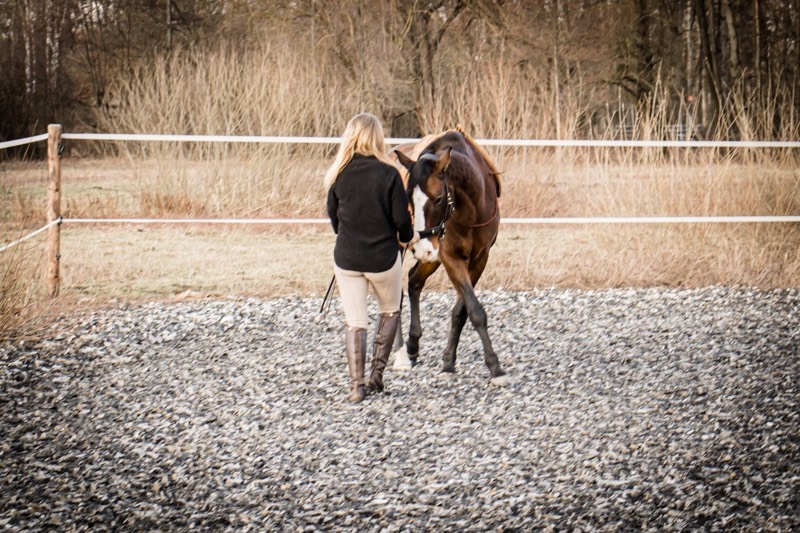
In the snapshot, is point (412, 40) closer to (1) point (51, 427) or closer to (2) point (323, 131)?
(2) point (323, 131)

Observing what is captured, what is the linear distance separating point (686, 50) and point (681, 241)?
809 inches

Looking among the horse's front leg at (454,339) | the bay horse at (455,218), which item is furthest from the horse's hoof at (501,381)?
the horse's front leg at (454,339)

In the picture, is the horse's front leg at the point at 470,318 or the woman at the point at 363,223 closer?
the woman at the point at 363,223

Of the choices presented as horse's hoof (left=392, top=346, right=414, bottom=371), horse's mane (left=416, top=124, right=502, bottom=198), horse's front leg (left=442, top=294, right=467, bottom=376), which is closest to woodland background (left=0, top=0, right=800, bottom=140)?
horse's mane (left=416, top=124, right=502, bottom=198)

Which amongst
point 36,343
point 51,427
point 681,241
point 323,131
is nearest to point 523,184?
point 681,241

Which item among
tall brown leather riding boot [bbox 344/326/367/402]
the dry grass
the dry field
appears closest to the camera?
tall brown leather riding boot [bbox 344/326/367/402]

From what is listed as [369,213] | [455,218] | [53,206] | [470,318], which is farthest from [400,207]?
[53,206]

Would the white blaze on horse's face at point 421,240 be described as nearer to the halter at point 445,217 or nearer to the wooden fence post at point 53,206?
the halter at point 445,217

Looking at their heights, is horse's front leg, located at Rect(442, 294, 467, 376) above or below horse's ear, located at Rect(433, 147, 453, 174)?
below

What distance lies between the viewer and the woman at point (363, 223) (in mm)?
4969

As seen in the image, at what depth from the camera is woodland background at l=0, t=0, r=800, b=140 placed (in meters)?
12.1

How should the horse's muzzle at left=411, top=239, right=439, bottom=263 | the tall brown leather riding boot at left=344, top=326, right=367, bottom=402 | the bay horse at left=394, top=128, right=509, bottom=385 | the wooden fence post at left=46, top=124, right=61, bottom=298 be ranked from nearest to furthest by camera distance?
the horse's muzzle at left=411, top=239, right=439, bottom=263 < the bay horse at left=394, top=128, right=509, bottom=385 < the tall brown leather riding boot at left=344, top=326, right=367, bottom=402 < the wooden fence post at left=46, top=124, right=61, bottom=298

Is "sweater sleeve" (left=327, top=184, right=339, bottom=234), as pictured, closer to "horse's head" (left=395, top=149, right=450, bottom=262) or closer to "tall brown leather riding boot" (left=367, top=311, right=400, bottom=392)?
"horse's head" (left=395, top=149, right=450, bottom=262)

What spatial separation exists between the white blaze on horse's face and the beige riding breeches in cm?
23
